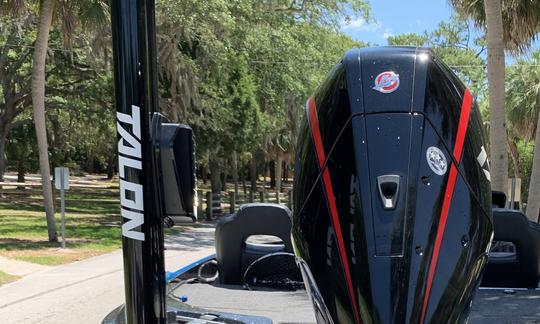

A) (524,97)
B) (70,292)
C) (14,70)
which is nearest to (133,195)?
(70,292)

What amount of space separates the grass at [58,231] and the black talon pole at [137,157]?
38.9 feet

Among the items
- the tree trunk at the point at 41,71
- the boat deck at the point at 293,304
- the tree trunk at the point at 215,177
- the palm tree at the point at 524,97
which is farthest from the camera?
the tree trunk at the point at 215,177

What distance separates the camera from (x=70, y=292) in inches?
381

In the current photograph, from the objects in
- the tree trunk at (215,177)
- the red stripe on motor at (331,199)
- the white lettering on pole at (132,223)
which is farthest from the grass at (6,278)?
the tree trunk at (215,177)

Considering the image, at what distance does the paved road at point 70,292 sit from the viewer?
802cm

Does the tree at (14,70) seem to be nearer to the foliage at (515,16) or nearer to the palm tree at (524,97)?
the foliage at (515,16)

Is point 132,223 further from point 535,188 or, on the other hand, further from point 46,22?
point 46,22

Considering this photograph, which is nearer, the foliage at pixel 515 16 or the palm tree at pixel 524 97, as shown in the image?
the foliage at pixel 515 16

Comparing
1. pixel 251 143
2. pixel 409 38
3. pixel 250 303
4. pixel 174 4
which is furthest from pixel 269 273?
pixel 409 38

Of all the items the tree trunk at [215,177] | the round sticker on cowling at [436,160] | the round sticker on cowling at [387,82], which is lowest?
the tree trunk at [215,177]

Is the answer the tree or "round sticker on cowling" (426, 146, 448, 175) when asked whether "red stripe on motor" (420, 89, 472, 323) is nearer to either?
"round sticker on cowling" (426, 146, 448, 175)

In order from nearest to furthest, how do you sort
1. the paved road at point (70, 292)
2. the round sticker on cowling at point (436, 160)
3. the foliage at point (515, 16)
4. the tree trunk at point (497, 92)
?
the round sticker on cowling at point (436, 160)
the paved road at point (70, 292)
the tree trunk at point (497, 92)
the foliage at point (515, 16)

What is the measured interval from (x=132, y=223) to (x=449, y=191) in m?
1.03

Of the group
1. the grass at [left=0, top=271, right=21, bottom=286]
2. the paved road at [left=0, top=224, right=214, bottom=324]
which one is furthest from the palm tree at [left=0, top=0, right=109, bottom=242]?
the grass at [left=0, top=271, right=21, bottom=286]
